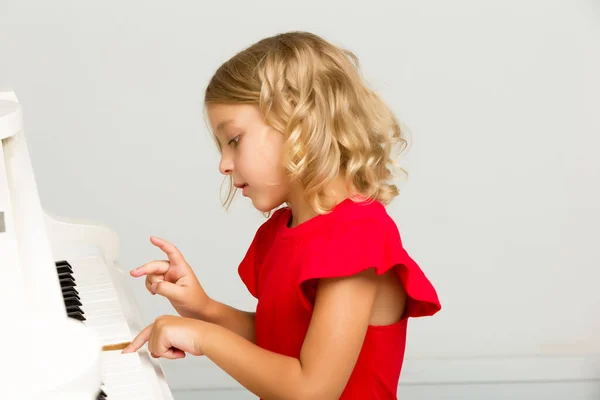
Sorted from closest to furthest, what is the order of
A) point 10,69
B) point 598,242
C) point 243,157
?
point 243,157, point 10,69, point 598,242

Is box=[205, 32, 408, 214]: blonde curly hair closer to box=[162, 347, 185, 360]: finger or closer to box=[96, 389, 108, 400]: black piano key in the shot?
box=[162, 347, 185, 360]: finger

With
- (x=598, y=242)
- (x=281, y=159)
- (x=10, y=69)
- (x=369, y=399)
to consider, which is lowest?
(x=598, y=242)

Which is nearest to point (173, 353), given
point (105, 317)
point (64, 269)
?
point (105, 317)

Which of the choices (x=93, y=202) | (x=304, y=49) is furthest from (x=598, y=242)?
(x=304, y=49)

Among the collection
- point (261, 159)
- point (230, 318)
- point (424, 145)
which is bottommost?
point (424, 145)

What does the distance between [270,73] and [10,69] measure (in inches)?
64.4

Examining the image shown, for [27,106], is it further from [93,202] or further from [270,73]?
[270,73]

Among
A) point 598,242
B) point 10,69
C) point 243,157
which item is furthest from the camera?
point 598,242

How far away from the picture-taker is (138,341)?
4.22 ft

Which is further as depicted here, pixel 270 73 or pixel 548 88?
pixel 548 88

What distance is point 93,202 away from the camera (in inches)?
114

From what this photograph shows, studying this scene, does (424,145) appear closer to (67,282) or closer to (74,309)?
(67,282)

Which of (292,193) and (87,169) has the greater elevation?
(292,193)

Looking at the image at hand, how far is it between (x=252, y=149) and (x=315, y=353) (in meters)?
0.34
